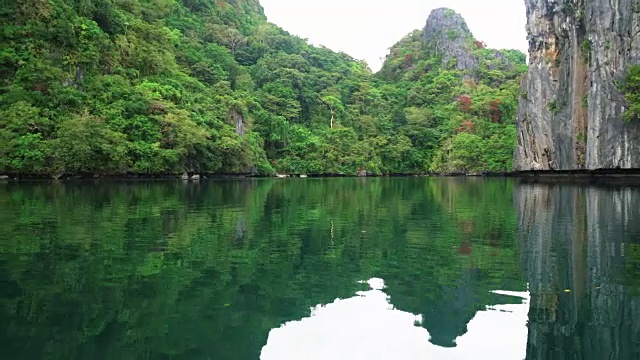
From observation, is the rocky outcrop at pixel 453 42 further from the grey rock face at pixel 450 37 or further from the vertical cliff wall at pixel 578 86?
the vertical cliff wall at pixel 578 86

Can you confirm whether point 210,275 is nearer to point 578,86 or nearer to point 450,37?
point 578,86

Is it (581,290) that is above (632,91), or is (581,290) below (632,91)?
below

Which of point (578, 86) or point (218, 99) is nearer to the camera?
point (578, 86)

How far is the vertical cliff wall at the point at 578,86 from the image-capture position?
37.5 metres

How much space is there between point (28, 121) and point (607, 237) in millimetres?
41639

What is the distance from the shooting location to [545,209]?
727 inches

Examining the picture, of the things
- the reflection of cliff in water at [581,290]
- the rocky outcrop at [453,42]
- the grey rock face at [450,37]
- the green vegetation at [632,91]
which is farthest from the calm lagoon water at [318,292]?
the grey rock face at [450,37]

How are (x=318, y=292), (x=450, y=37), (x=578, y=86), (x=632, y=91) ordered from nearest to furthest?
(x=318, y=292) → (x=632, y=91) → (x=578, y=86) → (x=450, y=37)

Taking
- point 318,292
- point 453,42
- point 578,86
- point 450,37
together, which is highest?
point 450,37

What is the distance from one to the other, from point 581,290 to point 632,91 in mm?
36039

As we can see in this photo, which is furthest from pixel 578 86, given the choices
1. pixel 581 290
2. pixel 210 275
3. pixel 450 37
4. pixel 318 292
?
pixel 450 37

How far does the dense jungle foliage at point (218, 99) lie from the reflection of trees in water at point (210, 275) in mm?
32378

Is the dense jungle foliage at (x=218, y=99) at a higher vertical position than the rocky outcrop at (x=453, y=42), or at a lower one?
lower

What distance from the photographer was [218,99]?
6781 cm
